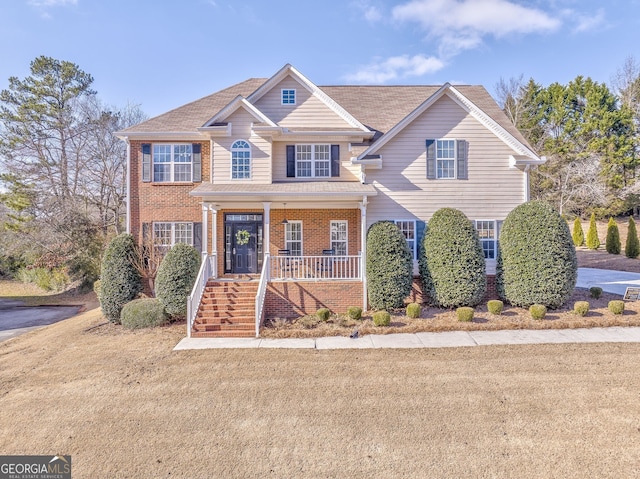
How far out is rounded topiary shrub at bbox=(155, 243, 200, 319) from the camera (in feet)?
34.9

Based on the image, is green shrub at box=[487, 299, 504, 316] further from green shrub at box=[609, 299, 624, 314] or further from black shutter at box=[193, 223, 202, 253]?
black shutter at box=[193, 223, 202, 253]

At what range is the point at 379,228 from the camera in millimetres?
11008

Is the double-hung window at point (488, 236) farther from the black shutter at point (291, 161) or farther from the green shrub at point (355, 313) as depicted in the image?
the black shutter at point (291, 161)

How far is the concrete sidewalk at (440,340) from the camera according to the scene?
862cm

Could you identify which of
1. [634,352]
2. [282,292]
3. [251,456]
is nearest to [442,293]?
[634,352]

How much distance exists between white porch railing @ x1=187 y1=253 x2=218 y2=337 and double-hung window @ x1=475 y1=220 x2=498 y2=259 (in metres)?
10.3

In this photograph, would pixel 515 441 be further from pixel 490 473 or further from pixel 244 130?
pixel 244 130

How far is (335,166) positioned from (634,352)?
1069 cm

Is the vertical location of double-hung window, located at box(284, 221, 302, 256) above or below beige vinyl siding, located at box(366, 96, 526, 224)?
below

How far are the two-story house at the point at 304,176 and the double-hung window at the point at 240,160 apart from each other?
0.04m

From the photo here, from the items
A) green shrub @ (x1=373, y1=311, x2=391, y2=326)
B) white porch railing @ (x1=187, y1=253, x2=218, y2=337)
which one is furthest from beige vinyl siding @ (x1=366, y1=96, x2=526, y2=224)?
white porch railing @ (x1=187, y1=253, x2=218, y2=337)

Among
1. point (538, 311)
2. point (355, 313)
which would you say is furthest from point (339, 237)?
point (538, 311)

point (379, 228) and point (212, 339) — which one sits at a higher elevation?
point (379, 228)

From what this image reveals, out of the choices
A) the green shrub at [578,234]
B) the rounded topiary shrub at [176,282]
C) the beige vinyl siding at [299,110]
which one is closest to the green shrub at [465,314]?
the beige vinyl siding at [299,110]
